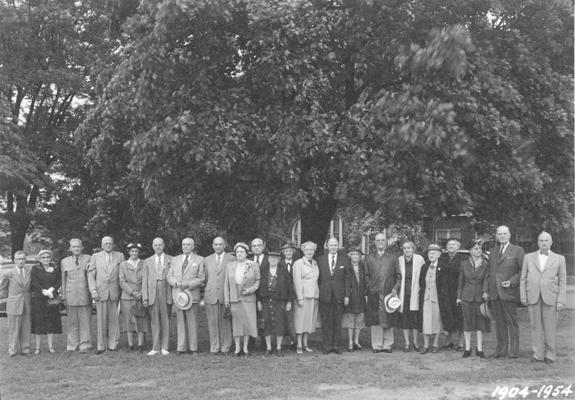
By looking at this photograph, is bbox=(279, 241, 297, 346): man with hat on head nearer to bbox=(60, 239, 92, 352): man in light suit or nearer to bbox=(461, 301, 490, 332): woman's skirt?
bbox=(461, 301, 490, 332): woman's skirt

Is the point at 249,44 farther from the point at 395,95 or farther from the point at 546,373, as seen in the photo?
the point at 546,373

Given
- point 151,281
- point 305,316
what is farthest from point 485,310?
point 151,281

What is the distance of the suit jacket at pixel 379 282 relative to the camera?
11.1m

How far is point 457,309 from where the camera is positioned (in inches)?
436

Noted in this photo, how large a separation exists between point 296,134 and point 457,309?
12.7ft

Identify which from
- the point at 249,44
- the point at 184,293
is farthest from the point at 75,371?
the point at 249,44

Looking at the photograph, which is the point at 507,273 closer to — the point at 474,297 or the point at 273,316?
the point at 474,297

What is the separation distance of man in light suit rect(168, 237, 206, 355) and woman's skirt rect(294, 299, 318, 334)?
5.41 feet

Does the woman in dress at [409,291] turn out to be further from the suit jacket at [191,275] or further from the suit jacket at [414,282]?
the suit jacket at [191,275]

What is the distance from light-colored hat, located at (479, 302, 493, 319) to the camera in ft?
34.0

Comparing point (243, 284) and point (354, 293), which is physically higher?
point (243, 284)

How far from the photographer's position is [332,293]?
11047 mm

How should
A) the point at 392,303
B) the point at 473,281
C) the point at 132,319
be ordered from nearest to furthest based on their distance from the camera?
the point at 473,281, the point at 392,303, the point at 132,319

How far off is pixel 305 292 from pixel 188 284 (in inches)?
75.5
